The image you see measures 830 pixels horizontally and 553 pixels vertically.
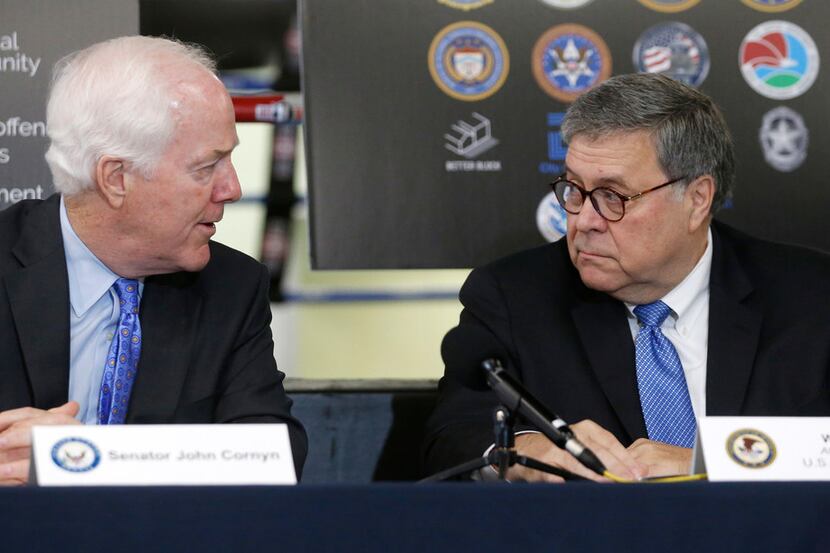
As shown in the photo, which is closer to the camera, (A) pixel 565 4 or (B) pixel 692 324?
(B) pixel 692 324

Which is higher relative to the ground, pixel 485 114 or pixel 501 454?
pixel 485 114

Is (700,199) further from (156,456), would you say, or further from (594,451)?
(156,456)

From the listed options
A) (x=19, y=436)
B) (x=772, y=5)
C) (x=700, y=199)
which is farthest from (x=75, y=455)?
(x=772, y=5)

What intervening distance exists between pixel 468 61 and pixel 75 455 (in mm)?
1993

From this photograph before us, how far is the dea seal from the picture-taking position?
3.58 metres

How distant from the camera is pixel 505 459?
2037 mm

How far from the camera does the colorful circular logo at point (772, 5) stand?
3602 mm

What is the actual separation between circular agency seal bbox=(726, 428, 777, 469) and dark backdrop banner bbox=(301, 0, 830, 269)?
5.29 feet

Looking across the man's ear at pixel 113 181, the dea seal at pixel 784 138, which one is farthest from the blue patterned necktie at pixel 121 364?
the dea seal at pixel 784 138

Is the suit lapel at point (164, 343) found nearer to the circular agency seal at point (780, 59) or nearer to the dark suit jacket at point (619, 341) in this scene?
the dark suit jacket at point (619, 341)

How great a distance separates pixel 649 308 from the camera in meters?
3.02

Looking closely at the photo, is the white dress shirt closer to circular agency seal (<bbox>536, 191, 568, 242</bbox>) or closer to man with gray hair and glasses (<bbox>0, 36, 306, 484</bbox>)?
circular agency seal (<bbox>536, 191, 568, 242</bbox>)

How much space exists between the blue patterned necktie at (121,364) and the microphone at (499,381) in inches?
35.3

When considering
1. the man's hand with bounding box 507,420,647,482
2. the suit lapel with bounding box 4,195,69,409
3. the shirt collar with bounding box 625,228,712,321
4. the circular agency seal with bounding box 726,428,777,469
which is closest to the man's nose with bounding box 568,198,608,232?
the shirt collar with bounding box 625,228,712,321
